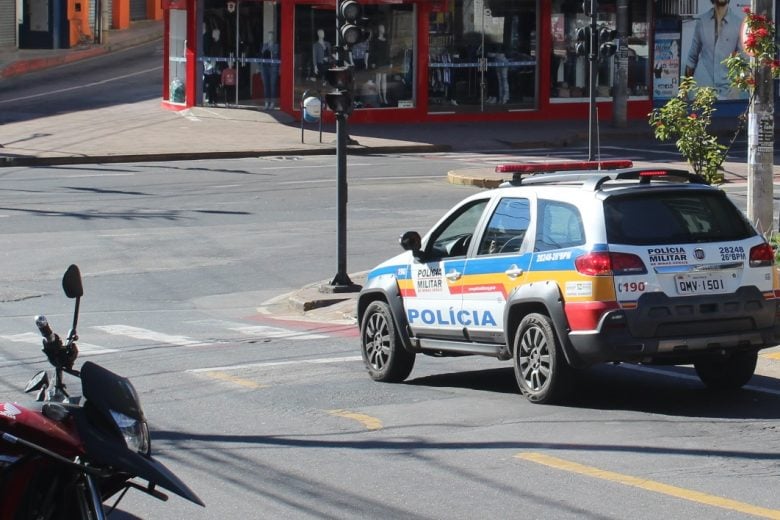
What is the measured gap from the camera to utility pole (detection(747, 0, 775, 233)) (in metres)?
15.3

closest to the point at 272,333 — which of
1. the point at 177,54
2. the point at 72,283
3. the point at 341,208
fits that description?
the point at 341,208

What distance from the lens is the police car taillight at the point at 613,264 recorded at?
9.98 meters

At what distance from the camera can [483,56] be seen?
45094 mm

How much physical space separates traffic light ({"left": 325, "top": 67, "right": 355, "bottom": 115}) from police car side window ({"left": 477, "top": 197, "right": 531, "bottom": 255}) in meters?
7.80

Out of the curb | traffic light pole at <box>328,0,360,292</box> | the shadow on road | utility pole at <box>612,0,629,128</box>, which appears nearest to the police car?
the shadow on road

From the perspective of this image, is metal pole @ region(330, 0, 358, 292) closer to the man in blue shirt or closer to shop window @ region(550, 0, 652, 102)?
shop window @ region(550, 0, 652, 102)

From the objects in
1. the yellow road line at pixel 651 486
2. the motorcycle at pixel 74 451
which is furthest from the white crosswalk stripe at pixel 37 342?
the motorcycle at pixel 74 451

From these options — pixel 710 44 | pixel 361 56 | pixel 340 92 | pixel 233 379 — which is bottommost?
pixel 233 379

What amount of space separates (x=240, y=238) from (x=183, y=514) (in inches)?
601

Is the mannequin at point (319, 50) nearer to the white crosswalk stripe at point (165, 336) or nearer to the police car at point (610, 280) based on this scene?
the white crosswalk stripe at point (165, 336)

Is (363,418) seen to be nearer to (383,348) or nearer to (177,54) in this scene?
(383,348)

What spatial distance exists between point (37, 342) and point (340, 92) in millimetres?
5827

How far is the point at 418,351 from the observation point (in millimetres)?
12008

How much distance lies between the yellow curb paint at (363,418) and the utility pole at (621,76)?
109 feet
